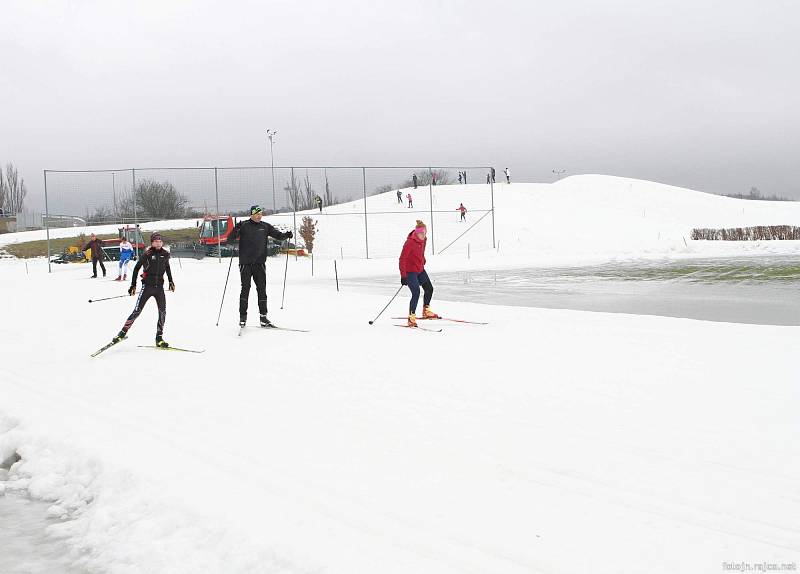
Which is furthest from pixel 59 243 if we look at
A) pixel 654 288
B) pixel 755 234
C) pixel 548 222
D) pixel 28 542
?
pixel 755 234

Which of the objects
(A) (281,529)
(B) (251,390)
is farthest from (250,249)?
(A) (281,529)

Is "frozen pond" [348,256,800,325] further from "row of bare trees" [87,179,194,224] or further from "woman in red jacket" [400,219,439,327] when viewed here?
"row of bare trees" [87,179,194,224]

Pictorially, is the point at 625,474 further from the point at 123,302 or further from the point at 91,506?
the point at 123,302

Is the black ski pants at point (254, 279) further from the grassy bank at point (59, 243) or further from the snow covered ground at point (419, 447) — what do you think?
the grassy bank at point (59, 243)

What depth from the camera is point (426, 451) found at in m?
5.11

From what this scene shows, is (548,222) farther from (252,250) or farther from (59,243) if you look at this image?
(252,250)

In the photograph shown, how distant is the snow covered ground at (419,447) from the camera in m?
3.71

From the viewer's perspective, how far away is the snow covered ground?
371 cm

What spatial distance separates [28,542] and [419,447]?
2.64 m

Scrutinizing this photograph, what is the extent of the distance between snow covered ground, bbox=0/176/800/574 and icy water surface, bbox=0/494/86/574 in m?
0.10

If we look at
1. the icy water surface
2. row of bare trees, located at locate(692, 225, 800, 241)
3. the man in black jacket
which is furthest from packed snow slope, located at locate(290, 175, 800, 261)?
the icy water surface

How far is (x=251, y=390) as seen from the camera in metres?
7.23

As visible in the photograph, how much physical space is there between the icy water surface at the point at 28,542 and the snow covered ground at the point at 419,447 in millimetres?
100

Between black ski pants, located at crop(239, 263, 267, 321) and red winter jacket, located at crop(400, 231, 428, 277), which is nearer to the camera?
black ski pants, located at crop(239, 263, 267, 321)
